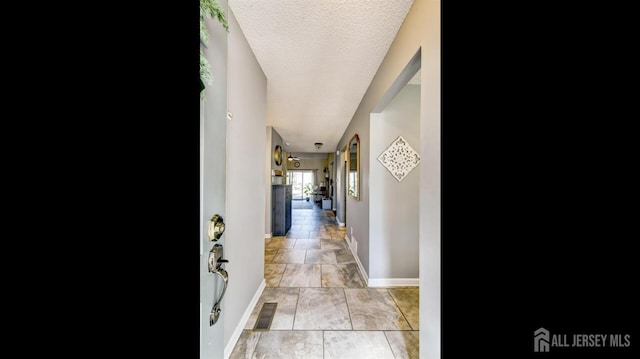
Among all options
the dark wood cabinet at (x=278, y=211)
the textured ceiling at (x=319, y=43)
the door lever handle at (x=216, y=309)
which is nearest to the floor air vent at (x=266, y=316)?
the door lever handle at (x=216, y=309)

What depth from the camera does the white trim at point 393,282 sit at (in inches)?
107

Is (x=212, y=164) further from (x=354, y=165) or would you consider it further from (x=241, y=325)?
(x=354, y=165)

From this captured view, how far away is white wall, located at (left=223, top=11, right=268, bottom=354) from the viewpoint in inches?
65.3

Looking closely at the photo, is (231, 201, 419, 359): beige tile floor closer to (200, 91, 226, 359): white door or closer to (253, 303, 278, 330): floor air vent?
(253, 303, 278, 330): floor air vent

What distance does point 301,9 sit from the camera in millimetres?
1562

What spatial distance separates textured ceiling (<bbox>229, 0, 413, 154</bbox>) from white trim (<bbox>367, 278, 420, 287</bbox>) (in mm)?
2371

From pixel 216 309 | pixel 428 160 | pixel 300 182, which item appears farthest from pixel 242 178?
pixel 300 182

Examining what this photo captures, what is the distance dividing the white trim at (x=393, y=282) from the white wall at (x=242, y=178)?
1.31 metres

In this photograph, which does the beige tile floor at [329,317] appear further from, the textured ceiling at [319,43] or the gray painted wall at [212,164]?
the textured ceiling at [319,43]
